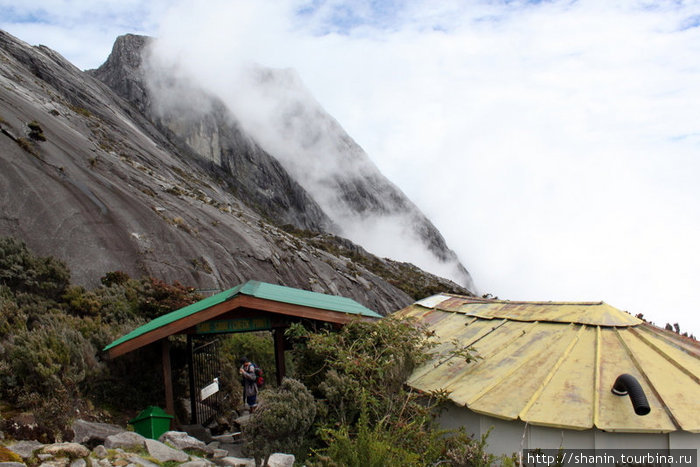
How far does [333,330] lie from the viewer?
12914mm

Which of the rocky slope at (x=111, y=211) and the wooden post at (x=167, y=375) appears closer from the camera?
the wooden post at (x=167, y=375)

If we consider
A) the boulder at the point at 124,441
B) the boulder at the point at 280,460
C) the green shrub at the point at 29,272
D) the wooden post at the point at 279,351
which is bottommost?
the boulder at the point at 280,460

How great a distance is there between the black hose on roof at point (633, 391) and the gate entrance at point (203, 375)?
9551 mm

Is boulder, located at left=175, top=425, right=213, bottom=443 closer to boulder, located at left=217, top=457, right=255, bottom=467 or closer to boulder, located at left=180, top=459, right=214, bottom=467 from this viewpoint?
boulder, located at left=217, top=457, right=255, bottom=467

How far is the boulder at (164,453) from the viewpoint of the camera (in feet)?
30.4

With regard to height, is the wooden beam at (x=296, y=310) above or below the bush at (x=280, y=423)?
above

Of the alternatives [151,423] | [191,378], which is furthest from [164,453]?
[191,378]

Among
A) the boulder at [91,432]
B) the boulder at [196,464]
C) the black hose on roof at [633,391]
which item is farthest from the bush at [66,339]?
the black hose on roof at [633,391]

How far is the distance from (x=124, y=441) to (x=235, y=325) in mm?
3790

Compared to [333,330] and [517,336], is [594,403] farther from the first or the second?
[333,330]

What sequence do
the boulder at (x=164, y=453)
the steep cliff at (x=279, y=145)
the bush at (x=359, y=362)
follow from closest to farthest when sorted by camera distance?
1. the boulder at (x=164, y=453)
2. the bush at (x=359, y=362)
3. the steep cliff at (x=279, y=145)

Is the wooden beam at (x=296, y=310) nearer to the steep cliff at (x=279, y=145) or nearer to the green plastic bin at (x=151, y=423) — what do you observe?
the green plastic bin at (x=151, y=423)

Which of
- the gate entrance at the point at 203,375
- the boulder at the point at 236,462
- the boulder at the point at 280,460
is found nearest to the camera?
the boulder at the point at 280,460

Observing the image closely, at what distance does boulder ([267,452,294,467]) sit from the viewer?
8.88 metres
